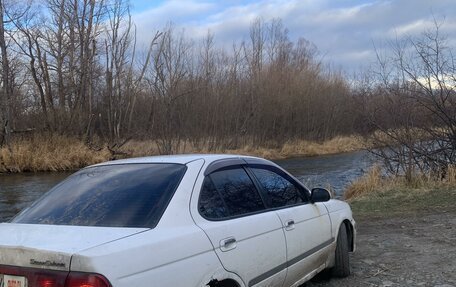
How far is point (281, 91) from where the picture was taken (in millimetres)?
42031

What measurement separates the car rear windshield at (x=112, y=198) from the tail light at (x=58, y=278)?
59 cm

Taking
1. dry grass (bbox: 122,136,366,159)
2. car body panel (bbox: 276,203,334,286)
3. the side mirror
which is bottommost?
dry grass (bbox: 122,136,366,159)

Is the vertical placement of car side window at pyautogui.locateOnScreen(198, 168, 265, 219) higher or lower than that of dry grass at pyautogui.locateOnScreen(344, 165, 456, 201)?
higher

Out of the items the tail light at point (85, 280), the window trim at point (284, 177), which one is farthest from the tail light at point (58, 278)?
the window trim at point (284, 177)

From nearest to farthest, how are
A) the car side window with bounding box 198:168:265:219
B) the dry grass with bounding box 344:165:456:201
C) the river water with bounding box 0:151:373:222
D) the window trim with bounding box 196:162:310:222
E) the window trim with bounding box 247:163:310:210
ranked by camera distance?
the car side window with bounding box 198:168:265:219 → the window trim with bounding box 196:162:310:222 → the window trim with bounding box 247:163:310:210 → the dry grass with bounding box 344:165:456:201 → the river water with bounding box 0:151:373:222

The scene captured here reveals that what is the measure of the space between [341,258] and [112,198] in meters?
2.95

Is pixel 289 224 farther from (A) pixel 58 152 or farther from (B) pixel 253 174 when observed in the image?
(A) pixel 58 152

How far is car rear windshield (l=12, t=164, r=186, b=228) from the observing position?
338cm

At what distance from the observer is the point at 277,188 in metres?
4.80

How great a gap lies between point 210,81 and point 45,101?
11.6 metres

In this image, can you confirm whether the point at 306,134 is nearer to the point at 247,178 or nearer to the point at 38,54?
the point at 38,54

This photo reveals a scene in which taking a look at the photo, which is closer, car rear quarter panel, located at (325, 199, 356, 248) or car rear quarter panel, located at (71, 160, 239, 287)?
car rear quarter panel, located at (71, 160, 239, 287)

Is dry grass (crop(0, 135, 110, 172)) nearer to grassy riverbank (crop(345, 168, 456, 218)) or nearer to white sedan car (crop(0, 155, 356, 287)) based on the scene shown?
grassy riverbank (crop(345, 168, 456, 218))

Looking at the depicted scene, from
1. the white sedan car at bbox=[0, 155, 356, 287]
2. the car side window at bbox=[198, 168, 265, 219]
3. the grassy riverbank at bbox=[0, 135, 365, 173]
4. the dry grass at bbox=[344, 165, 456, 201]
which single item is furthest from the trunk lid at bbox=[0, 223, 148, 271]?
the grassy riverbank at bbox=[0, 135, 365, 173]
